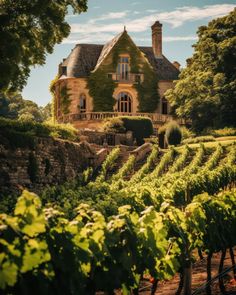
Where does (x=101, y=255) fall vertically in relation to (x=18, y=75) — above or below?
below

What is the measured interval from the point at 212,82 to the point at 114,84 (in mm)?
10444

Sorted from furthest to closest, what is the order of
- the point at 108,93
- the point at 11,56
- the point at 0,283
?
1. the point at 108,93
2. the point at 11,56
3. the point at 0,283

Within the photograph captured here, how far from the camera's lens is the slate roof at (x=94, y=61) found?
156 ft

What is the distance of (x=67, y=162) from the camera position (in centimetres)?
2870

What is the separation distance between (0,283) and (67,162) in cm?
2414

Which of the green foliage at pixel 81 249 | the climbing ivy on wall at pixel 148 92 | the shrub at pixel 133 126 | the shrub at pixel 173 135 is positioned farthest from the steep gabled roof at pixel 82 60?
the green foliage at pixel 81 249

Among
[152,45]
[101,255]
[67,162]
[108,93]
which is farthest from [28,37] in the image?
[152,45]

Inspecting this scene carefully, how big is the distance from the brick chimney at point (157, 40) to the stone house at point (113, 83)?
2.51 meters

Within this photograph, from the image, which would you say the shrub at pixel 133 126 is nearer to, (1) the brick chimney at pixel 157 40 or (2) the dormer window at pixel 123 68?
(2) the dormer window at pixel 123 68

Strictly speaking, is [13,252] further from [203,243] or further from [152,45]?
[152,45]

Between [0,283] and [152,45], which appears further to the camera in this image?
[152,45]

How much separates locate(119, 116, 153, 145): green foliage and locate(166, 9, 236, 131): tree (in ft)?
13.8

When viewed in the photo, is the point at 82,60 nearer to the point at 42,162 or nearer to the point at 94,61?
the point at 94,61

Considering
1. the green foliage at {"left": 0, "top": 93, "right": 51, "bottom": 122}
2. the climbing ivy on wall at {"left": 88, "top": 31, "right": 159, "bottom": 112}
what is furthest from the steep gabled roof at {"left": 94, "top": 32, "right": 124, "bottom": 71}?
the green foliage at {"left": 0, "top": 93, "right": 51, "bottom": 122}
